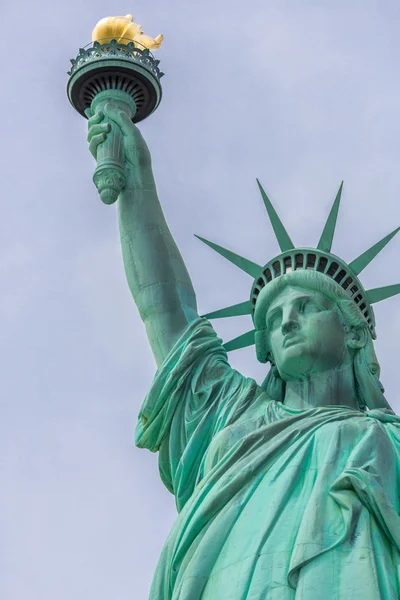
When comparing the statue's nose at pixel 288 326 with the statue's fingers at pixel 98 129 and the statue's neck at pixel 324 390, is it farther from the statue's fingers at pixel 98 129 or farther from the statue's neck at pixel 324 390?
the statue's fingers at pixel 98 129

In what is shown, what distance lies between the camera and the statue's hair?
1386cm

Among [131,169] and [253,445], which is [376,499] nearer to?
[253,445]

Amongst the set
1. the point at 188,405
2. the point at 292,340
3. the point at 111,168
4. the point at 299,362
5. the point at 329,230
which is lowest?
the point at 188,405

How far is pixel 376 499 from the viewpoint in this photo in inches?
475

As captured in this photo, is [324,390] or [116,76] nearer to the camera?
[324,390]

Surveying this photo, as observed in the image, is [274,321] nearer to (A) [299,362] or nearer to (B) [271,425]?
(A) [299,362]

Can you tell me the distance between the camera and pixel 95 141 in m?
14.6

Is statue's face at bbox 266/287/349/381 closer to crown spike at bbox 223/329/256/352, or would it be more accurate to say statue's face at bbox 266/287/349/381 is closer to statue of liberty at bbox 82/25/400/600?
statue of liberty at bbox 82/25/400/600

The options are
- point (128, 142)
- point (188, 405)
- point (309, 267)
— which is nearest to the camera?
point (188, 405)

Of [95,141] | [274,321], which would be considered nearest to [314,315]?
[274,321]

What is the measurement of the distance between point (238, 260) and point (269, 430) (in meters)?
2.17

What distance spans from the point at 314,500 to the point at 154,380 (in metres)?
2.19

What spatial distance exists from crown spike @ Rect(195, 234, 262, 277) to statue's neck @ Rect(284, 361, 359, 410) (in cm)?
117

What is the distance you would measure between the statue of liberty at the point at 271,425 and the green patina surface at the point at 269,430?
0.04ft
